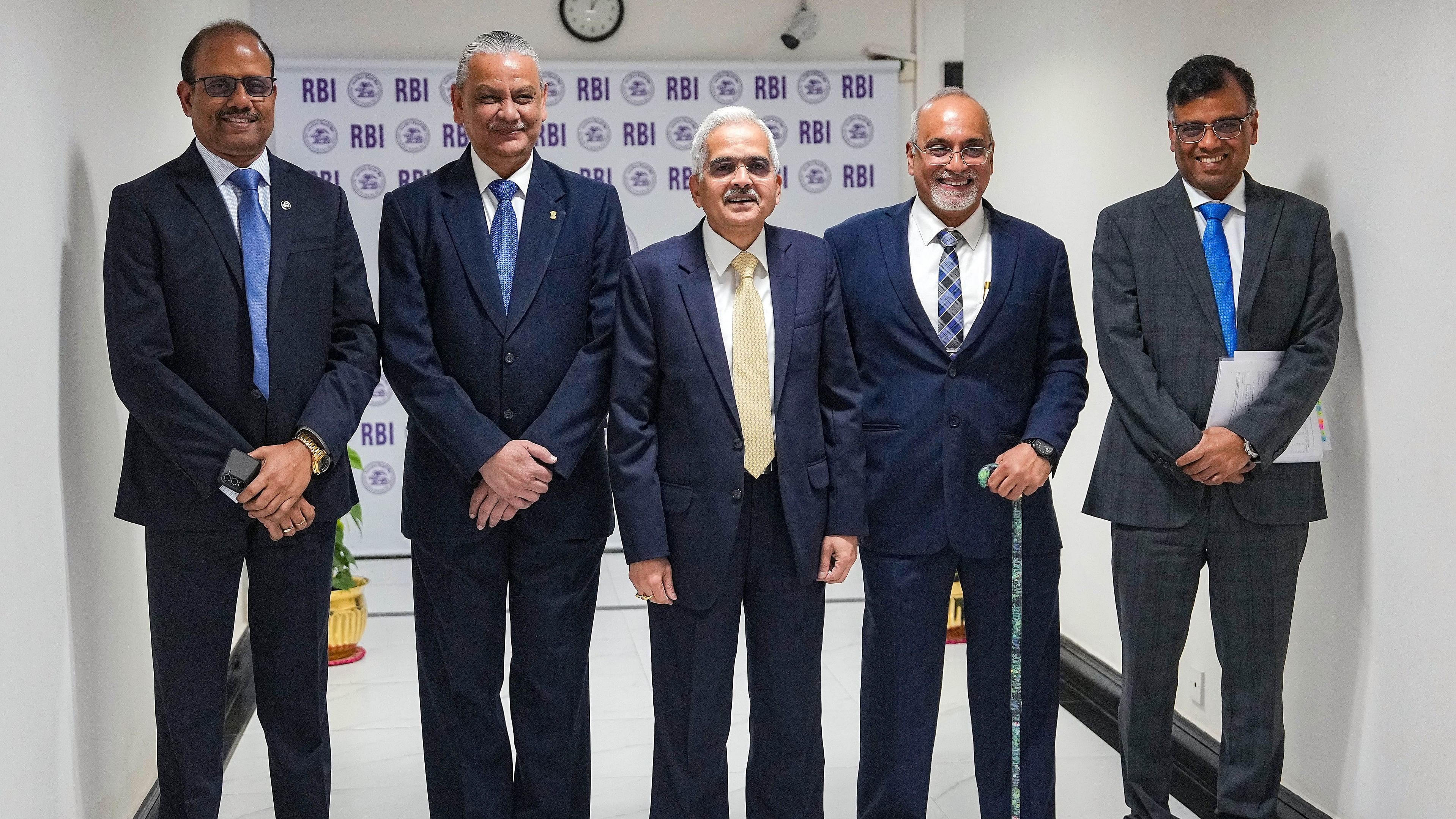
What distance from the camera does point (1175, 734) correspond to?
3775 mm

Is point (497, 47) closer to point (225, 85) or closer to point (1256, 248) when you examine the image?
point (225, 85)

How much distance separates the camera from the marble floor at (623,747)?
3516 mm

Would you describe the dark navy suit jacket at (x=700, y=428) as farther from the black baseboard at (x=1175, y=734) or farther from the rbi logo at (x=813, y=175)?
the rbi logo at (x=813, y=175)

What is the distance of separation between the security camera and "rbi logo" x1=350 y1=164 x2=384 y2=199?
2.32m

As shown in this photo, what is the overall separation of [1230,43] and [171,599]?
308cm

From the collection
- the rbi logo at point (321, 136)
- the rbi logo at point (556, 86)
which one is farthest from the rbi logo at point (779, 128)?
the rbi logo at point (321, 136)

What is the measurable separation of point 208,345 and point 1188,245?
220 centimetres

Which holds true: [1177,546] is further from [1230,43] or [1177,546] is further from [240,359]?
[240,359]

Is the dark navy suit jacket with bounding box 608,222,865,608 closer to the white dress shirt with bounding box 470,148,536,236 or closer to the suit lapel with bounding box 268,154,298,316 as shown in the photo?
the white dress shirt with bounding box 470,148,536,236

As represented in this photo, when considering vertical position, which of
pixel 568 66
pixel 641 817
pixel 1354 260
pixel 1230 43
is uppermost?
pixel 568 66

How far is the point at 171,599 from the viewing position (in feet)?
8.78

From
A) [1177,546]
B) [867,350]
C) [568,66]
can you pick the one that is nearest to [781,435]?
[867,350]

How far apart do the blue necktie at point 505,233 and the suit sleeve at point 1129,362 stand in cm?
139

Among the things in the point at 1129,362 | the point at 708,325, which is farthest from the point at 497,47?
the point at 1129,362
